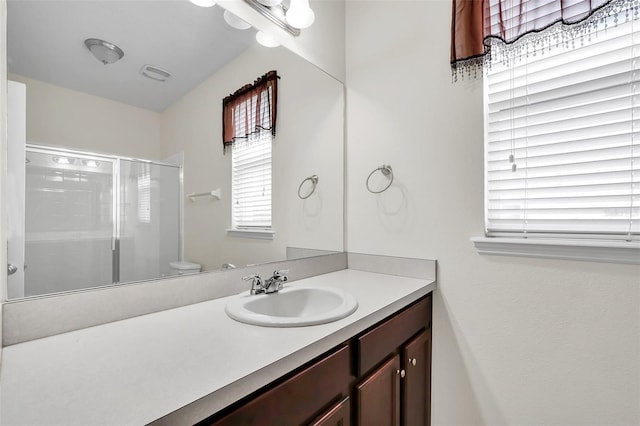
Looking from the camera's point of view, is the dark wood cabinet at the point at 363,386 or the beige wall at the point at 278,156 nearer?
the dark wood cabinet at the point at 363,386

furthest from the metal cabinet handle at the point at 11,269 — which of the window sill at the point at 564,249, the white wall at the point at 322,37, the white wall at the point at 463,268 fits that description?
the window sill at the point at 564,249

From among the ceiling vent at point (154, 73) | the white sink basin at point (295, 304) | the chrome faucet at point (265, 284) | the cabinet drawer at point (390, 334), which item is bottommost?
the cabinet drawer at point (390, 334)

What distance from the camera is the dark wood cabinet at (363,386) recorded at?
0.69m

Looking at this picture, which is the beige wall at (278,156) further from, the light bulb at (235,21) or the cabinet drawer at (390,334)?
the cabinet drawer at (390,334)

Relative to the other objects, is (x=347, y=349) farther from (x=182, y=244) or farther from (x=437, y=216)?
(x=437, y=216)

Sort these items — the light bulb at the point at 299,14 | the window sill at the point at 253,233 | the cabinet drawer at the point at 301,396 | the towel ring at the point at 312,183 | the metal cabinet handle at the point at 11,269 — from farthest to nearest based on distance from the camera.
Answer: the towel ring at the point at 312,183, the light bulb at the point at 299,14, the window sill at the point at 253,233, the metal cabinet handle at the point at 11,269, the cabinet drawer at the point at 301,396

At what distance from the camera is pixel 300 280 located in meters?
1.53

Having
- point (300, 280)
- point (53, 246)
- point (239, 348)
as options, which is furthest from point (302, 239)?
point (53, 246)

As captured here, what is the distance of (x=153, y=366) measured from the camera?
652mm

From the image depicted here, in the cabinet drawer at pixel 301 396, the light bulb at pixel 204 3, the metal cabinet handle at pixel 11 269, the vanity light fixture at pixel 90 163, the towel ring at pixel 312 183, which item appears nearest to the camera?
the cabinet drawer at pixel 301 396

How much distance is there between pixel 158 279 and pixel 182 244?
0.15 metres

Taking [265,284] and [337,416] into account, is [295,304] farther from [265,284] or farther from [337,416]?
[337,416]

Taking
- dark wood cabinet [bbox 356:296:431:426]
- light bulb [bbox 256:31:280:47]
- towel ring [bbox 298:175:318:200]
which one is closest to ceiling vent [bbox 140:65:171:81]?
light bulb [bbox 256:31:280:47]

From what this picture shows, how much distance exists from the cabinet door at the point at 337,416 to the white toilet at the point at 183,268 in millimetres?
674
